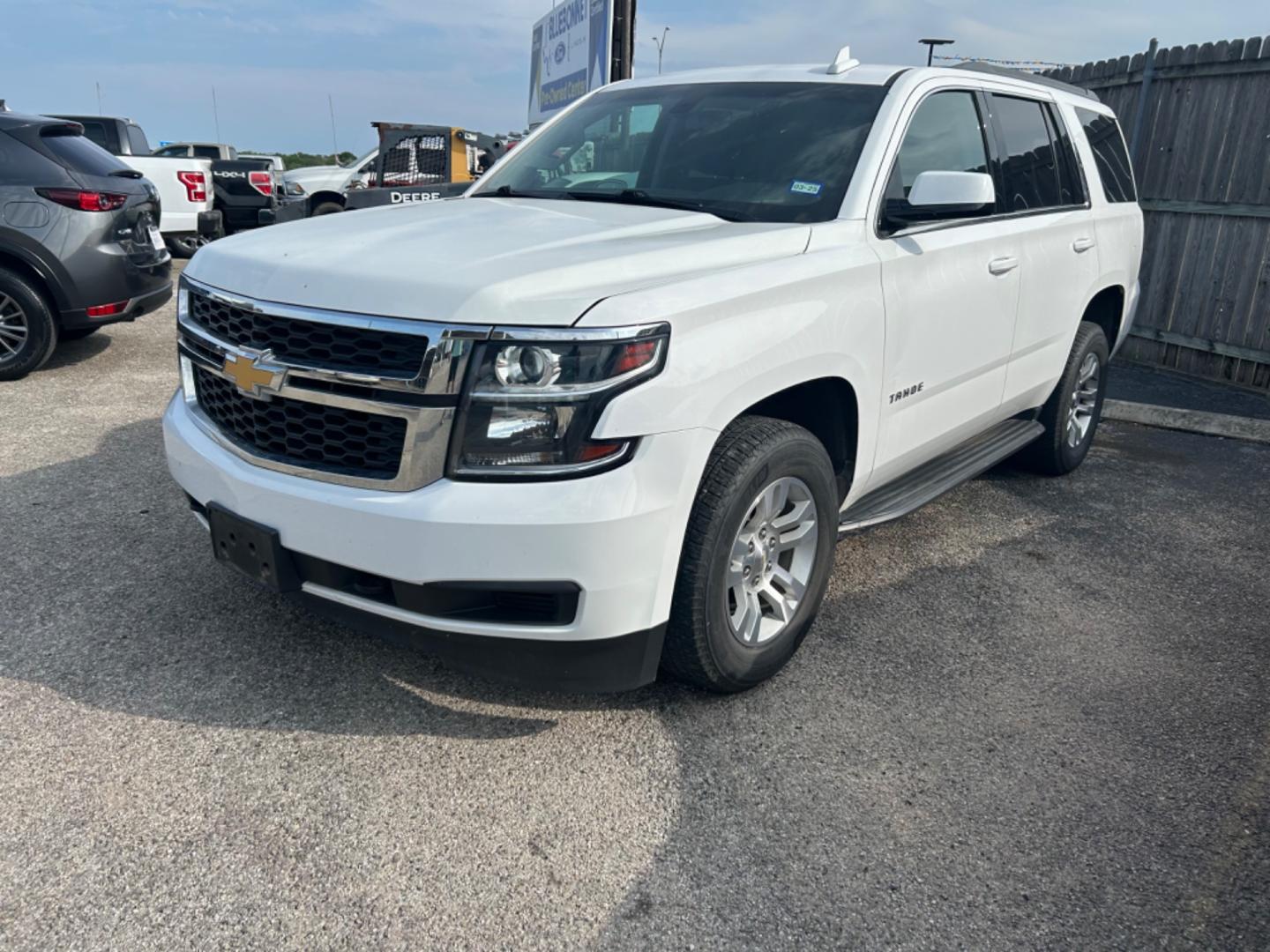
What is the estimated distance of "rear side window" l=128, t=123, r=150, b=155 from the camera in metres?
14.1

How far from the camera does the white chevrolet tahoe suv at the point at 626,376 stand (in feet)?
7.73

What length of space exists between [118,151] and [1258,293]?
1357 cm

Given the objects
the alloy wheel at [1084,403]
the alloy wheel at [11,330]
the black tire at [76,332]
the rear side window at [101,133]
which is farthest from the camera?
the rear side window at [101,133]

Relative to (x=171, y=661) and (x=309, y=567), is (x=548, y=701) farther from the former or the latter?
(x=171, y=661)

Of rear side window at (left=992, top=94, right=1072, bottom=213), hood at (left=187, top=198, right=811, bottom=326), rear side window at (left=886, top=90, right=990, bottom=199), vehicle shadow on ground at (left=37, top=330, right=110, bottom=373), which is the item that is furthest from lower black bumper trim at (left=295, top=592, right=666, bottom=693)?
vehicle shadow on ground at (left=37, top=330, right=110, bottom=373)

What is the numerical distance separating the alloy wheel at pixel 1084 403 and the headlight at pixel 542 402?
3.61 meters

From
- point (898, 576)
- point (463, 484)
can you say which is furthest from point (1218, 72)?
point (463, 484)

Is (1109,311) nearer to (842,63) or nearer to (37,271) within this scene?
(842,63)

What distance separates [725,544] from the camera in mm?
2699

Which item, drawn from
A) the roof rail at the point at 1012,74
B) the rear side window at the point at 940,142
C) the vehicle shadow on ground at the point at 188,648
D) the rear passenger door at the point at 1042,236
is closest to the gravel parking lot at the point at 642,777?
the vehicle shadow on ground at the point at 188,648

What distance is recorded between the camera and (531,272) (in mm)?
2439

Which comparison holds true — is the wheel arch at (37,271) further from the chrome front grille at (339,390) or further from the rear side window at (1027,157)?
the rear side window at (1027,157)

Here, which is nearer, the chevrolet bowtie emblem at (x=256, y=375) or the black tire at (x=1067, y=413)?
the chevrolet bowtie emblem at (x=256, y=375)

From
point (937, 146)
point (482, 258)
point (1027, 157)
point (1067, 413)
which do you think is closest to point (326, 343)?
point (482, 258)
